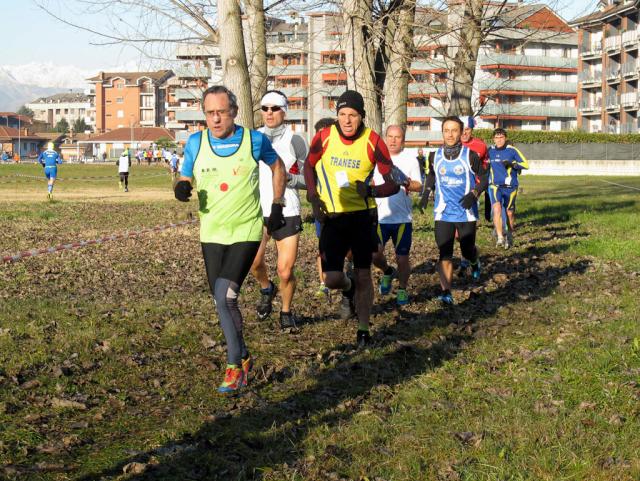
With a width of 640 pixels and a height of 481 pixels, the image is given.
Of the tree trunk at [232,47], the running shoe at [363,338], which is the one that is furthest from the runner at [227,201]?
the tree trunk at [232,47]

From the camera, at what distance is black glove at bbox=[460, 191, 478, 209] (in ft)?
35.0

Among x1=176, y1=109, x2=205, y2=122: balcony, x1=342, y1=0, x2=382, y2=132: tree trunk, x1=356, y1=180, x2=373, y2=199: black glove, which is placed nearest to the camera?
x1=356, y1=180, x2=373, y2=199: black glove

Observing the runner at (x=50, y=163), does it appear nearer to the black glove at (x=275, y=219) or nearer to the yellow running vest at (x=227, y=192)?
the black glove at (x=275, y=219)

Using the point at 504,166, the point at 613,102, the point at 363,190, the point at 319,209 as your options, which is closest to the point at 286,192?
the point at 319,209

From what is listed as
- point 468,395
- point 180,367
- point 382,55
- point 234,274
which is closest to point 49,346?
point 180,367

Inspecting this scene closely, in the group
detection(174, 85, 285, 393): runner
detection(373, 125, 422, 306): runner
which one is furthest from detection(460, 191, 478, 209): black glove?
detection(174, 85, 285, 393): runner

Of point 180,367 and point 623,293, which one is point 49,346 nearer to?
point 180,367

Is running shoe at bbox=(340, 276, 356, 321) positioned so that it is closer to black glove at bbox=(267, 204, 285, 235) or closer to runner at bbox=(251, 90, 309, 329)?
runner at bbox=(251, 90, 309, 329)

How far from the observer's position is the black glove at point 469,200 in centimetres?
1068

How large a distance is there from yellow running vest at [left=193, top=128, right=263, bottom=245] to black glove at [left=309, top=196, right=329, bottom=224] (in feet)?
4.59

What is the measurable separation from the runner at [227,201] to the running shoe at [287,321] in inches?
95.5

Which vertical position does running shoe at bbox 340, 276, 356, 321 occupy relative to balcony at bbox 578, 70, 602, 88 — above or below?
below

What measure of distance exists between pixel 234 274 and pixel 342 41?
12.2 meters

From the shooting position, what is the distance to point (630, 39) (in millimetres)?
83625
